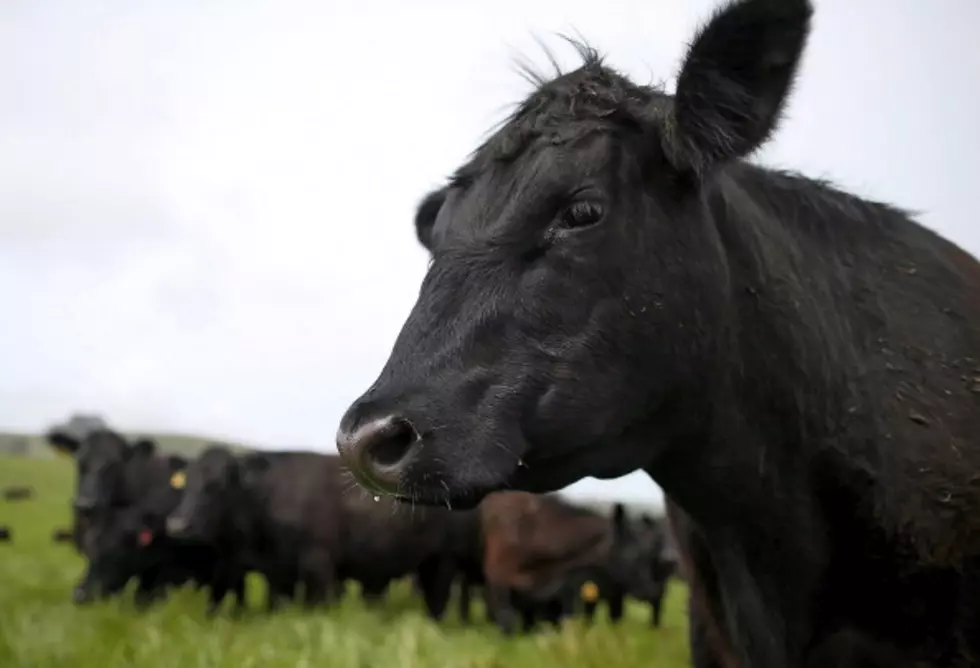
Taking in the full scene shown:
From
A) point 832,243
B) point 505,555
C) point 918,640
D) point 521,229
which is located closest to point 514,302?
point 521,229

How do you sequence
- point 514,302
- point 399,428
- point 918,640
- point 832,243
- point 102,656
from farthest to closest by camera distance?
1. point 102,656
2. point 832,243
3. point 918,640
4. point 514,302
5. point 399,428

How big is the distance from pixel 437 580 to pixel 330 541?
3.67ft

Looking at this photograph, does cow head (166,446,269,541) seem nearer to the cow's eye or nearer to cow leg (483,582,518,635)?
cow leg (483,582,518,635)

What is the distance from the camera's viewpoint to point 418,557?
31.0 feet

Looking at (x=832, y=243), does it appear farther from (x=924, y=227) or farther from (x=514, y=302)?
(x=514, y=302)

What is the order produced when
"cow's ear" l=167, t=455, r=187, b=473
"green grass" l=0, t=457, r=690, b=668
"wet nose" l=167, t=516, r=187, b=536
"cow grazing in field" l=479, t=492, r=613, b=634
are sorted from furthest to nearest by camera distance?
"cow's ear" l=167, t=455, r=187, b=473
"wet nose" l=167, t=516, r=187, b=536
"cow grazing in field" l=479, t=492, r=613, b=634
"green grass" l=0, t=457, r=690, b=668

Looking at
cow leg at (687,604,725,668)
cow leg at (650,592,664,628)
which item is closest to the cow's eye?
cow leg at (687,604,725,668)

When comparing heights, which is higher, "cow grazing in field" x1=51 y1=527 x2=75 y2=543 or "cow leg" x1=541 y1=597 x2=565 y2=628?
"cow grazing in field" x1=51 y1=527 x2=75 y2=543

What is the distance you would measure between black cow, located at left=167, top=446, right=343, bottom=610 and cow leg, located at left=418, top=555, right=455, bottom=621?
0.92 meters

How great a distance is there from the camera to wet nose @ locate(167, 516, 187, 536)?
28.9ft

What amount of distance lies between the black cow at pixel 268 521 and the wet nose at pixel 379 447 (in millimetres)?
7298

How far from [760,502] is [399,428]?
81cm

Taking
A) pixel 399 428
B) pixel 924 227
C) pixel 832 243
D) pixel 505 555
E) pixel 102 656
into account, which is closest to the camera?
pixel 399 428

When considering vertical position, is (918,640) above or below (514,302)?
below
